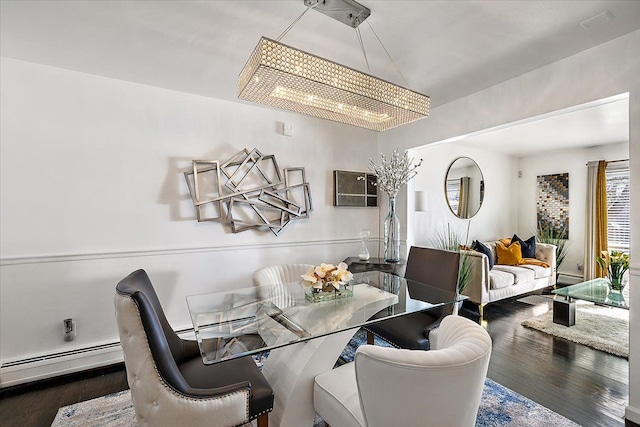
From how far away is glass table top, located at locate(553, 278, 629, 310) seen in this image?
2.84 metres

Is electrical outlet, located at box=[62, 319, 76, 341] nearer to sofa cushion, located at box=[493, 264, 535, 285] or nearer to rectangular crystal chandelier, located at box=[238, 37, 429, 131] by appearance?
rectangular crystal chandelier, located at box=[238, 37, 429, 131]

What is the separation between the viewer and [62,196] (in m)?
2.37

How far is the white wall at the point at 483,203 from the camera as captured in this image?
454 cm

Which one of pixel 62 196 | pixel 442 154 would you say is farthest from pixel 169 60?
pixel 442 154

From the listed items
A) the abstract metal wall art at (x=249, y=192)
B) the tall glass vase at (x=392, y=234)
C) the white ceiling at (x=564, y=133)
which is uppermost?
the white ceiling at (x=564, y=133)

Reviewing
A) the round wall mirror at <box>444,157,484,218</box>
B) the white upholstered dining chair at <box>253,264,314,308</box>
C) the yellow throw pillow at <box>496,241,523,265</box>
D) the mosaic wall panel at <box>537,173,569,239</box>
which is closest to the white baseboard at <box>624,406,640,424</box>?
the white upholstered dining chair at <box>253,264,314,308</box>

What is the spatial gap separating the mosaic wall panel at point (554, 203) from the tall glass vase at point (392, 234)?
4.25 metres

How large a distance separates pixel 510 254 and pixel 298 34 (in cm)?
455

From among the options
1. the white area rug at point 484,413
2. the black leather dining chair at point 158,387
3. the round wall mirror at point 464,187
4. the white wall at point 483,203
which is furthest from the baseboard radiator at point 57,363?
the round wall mirror at point 464,187

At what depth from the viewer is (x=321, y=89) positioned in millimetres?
1693

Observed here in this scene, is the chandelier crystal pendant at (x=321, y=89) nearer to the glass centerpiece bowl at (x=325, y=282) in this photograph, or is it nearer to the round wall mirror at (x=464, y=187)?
the glass centerpiece bowl at (x=325, y=282)

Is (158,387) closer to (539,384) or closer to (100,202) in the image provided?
(100,202)

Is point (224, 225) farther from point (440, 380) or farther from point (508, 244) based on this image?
point (508, 244)

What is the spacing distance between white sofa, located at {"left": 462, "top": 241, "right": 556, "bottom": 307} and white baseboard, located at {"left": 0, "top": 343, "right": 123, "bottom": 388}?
3.87 meters
